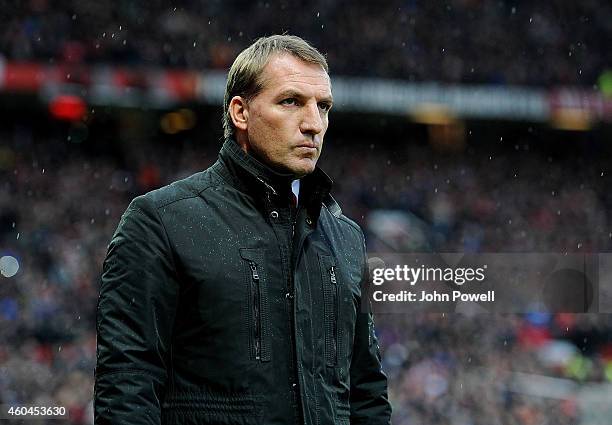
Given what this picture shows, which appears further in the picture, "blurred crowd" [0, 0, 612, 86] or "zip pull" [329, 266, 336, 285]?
"blurred crowd" [0, 0, 612, 86]

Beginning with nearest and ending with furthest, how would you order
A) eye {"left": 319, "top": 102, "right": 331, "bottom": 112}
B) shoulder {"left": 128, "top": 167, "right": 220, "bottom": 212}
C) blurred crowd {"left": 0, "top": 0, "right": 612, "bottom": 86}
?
shoulder {"left": 128, "top": 167, "right": 220, "bottom": 212}
eye {"left": 319, "top": 102, "right": 331, "bottom": 112}
blurred crowd {"left": 0, "top": 0, "right": 612, "bottom": 86}

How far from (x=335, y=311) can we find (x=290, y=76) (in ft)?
1.34

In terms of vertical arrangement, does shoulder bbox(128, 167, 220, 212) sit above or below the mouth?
below

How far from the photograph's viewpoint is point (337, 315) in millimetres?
1804

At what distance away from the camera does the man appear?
5.42 feet

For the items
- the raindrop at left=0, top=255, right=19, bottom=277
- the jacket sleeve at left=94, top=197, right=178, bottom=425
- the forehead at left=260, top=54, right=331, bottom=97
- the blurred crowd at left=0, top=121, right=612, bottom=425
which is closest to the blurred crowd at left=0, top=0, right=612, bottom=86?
the blurred crowd at left=0, top=121, right=612, bottom=425

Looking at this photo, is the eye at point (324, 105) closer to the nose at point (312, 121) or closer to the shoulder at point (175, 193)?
the nose at point (312, 121)

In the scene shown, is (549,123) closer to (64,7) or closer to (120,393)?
(64,7)

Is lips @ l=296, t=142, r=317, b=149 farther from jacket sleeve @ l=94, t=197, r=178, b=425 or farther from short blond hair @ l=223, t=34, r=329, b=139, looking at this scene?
jacket sleeve @ l=94, t=197, r=178, b=425

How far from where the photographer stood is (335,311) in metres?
1.80

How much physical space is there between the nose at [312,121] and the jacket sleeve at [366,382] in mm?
316

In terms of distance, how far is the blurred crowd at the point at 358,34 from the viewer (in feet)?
44.2

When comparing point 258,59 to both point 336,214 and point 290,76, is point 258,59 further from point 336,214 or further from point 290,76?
point 336,214

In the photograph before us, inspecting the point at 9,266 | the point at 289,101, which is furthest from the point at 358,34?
the point at 289,101
